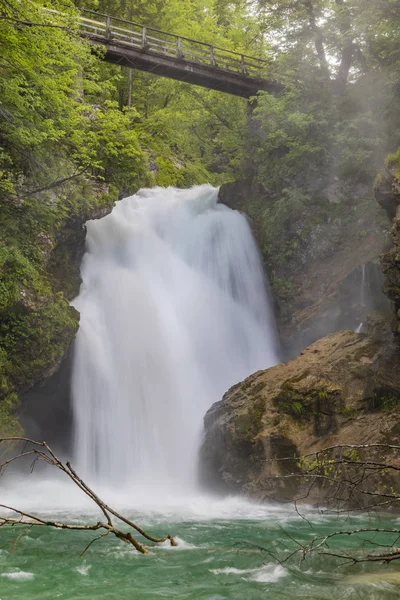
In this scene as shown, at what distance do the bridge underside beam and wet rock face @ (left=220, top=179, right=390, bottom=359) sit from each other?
5418 millimetres

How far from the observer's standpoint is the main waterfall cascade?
1220 cm

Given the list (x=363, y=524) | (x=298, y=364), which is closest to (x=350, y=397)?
(x=298, y=364)

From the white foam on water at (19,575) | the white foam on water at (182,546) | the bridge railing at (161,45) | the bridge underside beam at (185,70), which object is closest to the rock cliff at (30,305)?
the white foam on water at (182,546)

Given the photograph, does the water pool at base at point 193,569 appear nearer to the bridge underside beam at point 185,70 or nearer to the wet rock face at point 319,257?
the wet rock face at point 319,257

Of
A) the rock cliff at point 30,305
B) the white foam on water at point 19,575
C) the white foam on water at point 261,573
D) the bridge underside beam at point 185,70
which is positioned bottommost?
the white foam on water at point 261,573

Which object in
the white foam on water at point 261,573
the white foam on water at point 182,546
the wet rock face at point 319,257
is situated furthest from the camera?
the wet rock face at point 319,257

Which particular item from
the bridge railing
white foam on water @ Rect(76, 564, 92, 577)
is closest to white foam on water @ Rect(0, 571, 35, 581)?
white foam on water @ Rect(76, 564, 92, 577)

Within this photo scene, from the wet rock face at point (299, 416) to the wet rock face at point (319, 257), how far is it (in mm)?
3165

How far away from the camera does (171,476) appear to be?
11.5 meters

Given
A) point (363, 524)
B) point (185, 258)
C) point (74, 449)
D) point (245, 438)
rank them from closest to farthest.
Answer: point (363, 524)
point (245, 438)
point (74, 449)
point (185, 258)

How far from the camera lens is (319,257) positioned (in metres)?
16.7

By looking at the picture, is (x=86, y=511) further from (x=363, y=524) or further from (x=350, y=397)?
(x=350, y=397)

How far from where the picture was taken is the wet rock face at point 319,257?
1438cm

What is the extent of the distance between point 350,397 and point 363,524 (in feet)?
10.7
